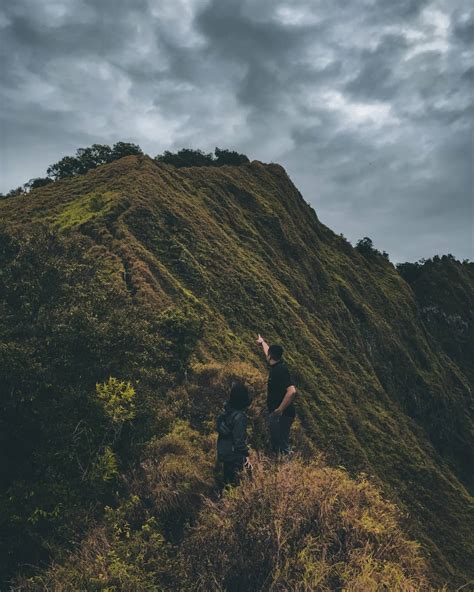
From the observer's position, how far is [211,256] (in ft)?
74.7

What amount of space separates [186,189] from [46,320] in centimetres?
2162

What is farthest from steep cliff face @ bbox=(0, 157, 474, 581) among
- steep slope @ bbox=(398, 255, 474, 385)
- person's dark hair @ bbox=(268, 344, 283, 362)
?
steep slope @ bbox=(398, 255, 474, 385)

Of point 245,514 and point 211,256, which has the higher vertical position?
point 211,256

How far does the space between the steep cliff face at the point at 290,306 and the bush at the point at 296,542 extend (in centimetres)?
397

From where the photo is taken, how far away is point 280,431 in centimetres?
871

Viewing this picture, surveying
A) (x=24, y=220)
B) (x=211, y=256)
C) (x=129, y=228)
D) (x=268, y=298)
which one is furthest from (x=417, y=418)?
(x=24, y=220)

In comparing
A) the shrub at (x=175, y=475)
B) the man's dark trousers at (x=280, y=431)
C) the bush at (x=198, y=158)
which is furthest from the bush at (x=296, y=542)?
the bush at (x=198, y=158)

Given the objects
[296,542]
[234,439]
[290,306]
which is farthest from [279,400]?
[290,306]

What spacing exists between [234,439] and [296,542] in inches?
77.6

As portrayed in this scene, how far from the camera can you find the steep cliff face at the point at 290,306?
707 inches

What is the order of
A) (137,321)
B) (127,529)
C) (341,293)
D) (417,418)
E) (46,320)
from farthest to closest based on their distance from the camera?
(341,293), (417,418), (137,321), (46,320), (127,529)

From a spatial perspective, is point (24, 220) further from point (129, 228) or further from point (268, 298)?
point (268, 298)

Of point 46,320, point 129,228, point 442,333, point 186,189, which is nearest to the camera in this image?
point 46,320

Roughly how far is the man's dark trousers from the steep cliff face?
2130 millimetres
